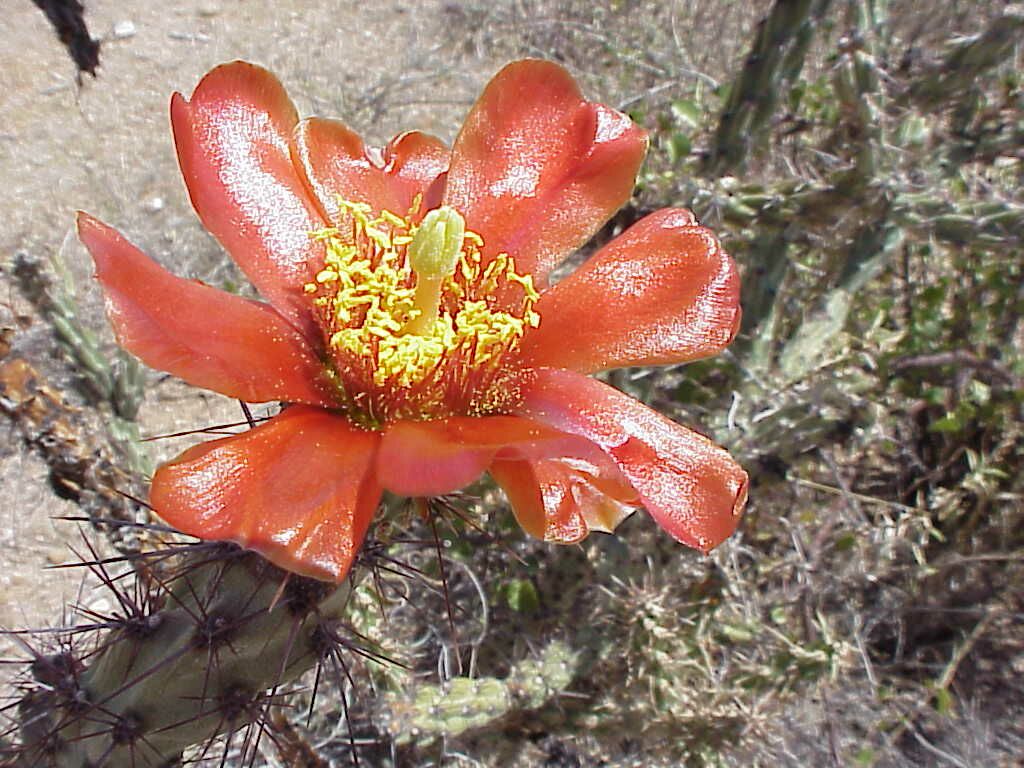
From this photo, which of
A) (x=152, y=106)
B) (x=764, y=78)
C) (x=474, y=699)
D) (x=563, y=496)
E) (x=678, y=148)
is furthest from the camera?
(x=152, y=106)

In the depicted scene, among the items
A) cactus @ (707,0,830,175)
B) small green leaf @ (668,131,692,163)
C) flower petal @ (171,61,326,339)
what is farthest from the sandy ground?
flower petal @ (171,61,326,339)

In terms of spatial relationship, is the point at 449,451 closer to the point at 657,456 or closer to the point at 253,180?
the point at 657,456

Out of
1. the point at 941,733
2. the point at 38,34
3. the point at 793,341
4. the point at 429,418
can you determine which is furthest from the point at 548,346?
the point at 38,34

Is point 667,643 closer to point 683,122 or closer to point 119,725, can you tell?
point 119,725

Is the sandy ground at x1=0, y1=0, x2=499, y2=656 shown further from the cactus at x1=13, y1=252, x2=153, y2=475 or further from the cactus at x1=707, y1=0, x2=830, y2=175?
the cactus at x1=707, y1=0, x2=830, y2=175

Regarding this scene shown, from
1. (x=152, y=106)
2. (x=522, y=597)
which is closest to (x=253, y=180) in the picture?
(x=522, y=597)

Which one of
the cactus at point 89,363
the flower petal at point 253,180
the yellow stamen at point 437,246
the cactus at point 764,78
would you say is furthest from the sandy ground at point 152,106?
the yellow stamen at point 437,246
